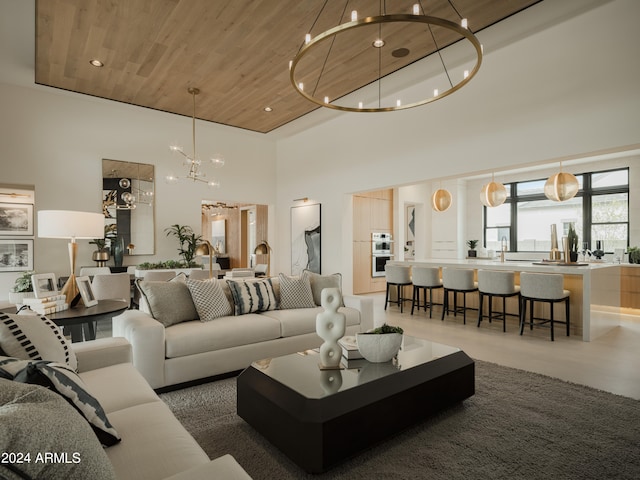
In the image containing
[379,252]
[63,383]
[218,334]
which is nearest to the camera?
[63,383]

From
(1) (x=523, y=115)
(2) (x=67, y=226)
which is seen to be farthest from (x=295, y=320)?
(1) (x=523, y=115)

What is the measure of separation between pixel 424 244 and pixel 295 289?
21.6 feet

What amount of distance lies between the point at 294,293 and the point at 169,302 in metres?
1.28

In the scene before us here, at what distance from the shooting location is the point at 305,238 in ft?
27.0

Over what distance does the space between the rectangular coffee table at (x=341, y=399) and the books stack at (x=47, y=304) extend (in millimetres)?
1643

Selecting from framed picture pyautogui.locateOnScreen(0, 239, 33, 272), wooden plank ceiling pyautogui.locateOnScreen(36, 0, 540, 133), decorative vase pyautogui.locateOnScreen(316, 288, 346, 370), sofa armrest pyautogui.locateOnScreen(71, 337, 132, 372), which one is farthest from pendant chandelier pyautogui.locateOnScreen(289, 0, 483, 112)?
framed picture pyautogui.locateOnScreen(0, 239, 33, 272)

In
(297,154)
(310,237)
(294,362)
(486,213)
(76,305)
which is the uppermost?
(297,154)

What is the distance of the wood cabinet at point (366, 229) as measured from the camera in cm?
848

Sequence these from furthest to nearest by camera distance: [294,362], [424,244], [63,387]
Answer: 1. [424,244]
2. [294,362]
3. [63,387]

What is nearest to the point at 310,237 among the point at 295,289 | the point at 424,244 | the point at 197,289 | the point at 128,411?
the point at 424,244

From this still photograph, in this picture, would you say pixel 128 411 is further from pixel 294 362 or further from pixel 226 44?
pixel 226 44

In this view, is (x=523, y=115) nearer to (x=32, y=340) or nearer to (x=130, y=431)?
(x=130, y=431)

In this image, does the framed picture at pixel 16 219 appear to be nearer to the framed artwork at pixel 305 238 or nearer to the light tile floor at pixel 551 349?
the framed artwork at pixel 305 238

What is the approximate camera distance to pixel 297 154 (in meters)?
8.48
